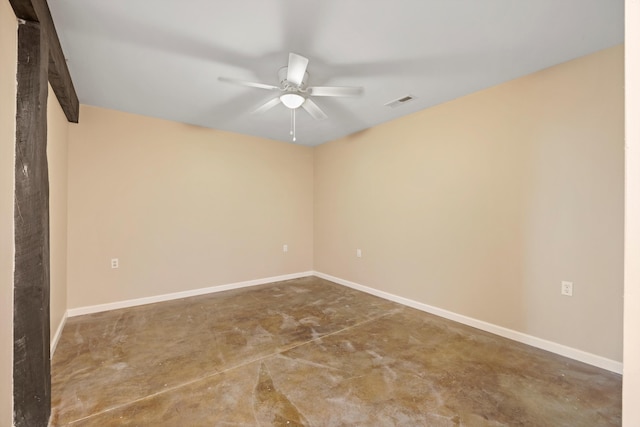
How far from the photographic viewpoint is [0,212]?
112 cm

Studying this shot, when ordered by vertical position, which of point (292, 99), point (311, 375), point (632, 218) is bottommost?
point (311, 375)

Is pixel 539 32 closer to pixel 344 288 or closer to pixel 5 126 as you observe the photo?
pixel 5 126

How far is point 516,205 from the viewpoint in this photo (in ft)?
8.05

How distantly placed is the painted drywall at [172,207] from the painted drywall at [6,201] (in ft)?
7.19

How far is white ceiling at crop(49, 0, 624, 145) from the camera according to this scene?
1.63 metres

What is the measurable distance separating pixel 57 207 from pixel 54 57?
136 centimetres

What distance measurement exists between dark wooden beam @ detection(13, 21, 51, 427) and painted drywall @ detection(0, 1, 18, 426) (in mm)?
35

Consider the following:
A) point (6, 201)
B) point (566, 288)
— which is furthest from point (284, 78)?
point (566, 288)

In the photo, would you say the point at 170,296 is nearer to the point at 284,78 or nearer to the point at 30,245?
the point at 30,245

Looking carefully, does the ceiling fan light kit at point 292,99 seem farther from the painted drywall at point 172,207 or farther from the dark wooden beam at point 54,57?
the painted drywall at point 172,207

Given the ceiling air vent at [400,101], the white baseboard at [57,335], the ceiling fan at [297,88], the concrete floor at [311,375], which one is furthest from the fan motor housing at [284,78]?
the white baseboard at [57,335]

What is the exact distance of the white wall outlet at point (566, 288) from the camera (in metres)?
2.15

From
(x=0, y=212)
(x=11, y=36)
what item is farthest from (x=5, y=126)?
(x=11, y=36)

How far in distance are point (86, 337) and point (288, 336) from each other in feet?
6.19
